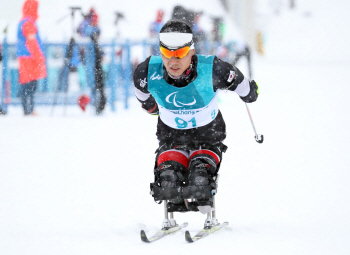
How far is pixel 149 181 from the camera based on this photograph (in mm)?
6102

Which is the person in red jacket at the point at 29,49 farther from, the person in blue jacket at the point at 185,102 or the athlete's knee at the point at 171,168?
the athlete's knee at the point at 171,168

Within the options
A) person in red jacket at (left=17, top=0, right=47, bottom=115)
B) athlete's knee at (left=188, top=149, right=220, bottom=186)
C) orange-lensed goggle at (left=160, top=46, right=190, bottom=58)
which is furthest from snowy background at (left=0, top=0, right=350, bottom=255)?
orange-lensed goggle at (left=160, top=46, right=190, bottom=58)

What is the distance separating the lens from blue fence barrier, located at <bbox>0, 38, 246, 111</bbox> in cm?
1059

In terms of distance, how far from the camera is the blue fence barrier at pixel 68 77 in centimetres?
1059

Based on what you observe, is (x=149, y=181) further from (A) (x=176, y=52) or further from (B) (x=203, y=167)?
(A) (x=176, y=52)

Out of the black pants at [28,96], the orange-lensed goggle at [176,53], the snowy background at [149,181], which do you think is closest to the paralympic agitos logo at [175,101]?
the orange-lensed goggle at [176,53]

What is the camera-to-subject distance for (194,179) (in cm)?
352

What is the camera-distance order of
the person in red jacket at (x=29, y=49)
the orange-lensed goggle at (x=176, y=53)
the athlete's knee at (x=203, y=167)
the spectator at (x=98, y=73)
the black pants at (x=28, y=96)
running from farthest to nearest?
the spectator at (x=98, y=73) < the black pants at (x=28, y=96) < the person in red jacket at (x=29, y=49) < the athlete's knee at (x=203, y=167) < the orange-lensed goggle at (x=176, y=53)

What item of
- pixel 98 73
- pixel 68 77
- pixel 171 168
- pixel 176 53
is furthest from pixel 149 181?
pixel 68 77

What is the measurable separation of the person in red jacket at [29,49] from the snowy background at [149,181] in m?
0.90

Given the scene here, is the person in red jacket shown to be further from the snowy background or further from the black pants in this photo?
the snowy background

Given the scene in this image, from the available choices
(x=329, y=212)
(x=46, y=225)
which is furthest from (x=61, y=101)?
(x=329, y=212)

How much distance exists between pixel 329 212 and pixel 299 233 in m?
0.81

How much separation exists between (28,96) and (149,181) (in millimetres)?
5152
